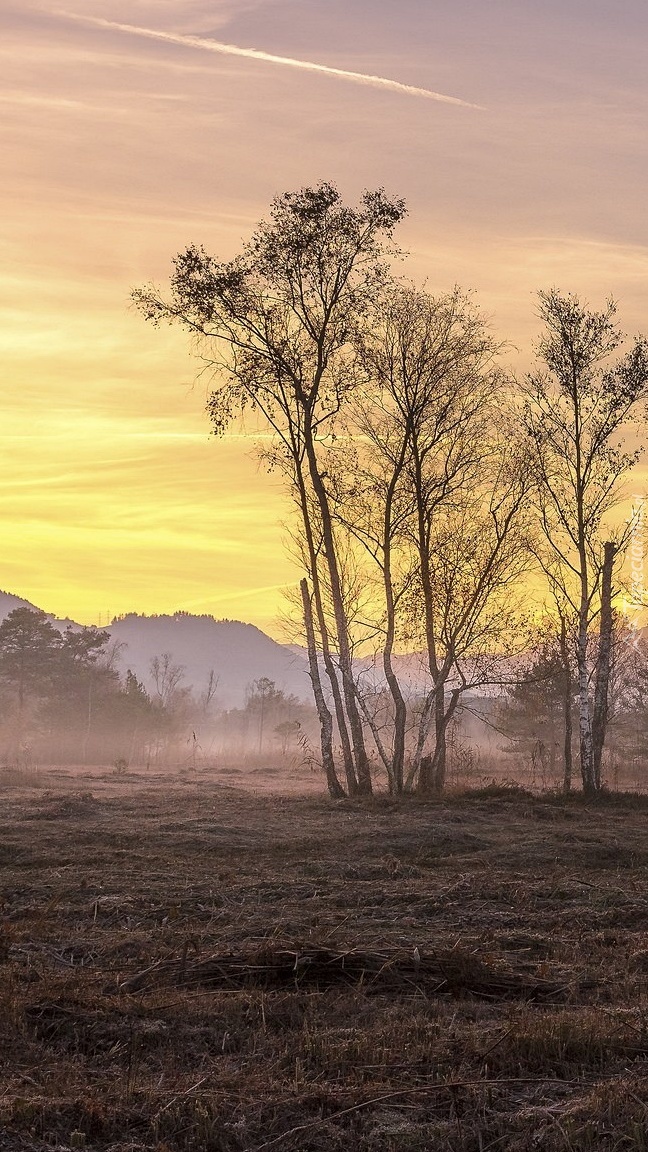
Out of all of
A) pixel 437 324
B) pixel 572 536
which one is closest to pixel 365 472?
pixel 437 324

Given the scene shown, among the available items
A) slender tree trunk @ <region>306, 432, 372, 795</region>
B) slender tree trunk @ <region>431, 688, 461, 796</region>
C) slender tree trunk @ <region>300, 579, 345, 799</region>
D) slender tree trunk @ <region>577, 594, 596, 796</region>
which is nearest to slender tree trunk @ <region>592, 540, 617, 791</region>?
slender tree trunk @ <region>577, 594, 596, 796</region>

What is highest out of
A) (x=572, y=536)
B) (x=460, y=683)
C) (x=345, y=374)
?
(x=345, y=374)

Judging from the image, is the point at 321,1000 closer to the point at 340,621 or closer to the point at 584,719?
the point at 340,621

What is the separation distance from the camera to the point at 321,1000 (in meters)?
7.92

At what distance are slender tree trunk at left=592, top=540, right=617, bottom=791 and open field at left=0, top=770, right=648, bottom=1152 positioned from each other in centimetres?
1289

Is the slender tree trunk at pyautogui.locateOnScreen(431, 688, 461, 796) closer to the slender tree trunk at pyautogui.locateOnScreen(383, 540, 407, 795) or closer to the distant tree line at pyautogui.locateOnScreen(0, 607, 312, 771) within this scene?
the slender tree trunk at pyautogui.locateOnScreen(383, 540, 407, 795)

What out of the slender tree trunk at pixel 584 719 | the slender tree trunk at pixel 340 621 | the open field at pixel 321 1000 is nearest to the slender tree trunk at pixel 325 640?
the slender tree trunk at pixel 340 621

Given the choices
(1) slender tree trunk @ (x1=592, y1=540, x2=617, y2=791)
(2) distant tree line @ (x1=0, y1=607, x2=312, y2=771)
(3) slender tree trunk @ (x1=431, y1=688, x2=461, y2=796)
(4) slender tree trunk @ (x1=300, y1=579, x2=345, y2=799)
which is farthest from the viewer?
(2) distant tree line @ (x1=0, y1=607, x2=312, y2=771)

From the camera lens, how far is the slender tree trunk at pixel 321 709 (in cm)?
2791

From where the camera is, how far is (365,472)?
28.7m

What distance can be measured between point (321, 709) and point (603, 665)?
318 inches

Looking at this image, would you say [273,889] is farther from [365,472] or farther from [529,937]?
[365,472]

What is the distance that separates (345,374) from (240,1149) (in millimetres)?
24526

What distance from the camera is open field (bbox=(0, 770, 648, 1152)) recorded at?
5625 mm
